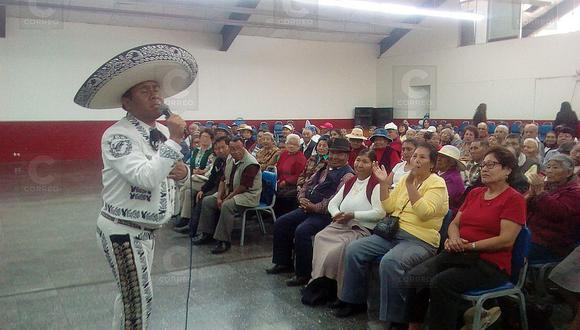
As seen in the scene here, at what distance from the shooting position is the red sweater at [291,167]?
4.87 metres

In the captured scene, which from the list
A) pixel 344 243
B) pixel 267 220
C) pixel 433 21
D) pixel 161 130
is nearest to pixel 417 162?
pixel 344 243

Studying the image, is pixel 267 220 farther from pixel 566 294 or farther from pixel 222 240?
pixel 566 294

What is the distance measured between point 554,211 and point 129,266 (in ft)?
7.78

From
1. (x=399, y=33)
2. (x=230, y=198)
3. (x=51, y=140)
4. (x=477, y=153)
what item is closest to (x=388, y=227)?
(x=477, y=153)

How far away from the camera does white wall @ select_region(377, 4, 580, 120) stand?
10336mm

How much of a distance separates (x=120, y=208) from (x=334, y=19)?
462 inches

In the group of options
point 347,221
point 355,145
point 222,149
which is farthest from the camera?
point 355,145

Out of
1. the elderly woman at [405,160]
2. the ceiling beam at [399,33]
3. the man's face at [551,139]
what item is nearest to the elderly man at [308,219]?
the elderly woman at [405,160]

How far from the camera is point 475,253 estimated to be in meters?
2.38

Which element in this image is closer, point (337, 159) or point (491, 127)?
point (337, 159)

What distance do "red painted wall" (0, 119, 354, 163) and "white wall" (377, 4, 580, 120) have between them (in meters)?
8.56

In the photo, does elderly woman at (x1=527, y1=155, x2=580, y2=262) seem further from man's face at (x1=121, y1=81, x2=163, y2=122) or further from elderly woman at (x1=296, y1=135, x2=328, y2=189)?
man's face at (x1=121, y1=81, x2=163, y2=122)

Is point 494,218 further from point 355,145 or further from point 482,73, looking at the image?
point 482,73

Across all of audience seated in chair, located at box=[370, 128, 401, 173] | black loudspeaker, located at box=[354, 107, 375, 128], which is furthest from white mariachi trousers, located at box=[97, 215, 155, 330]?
black loudspeaker, located at box=[354, 107, 375, 128]
